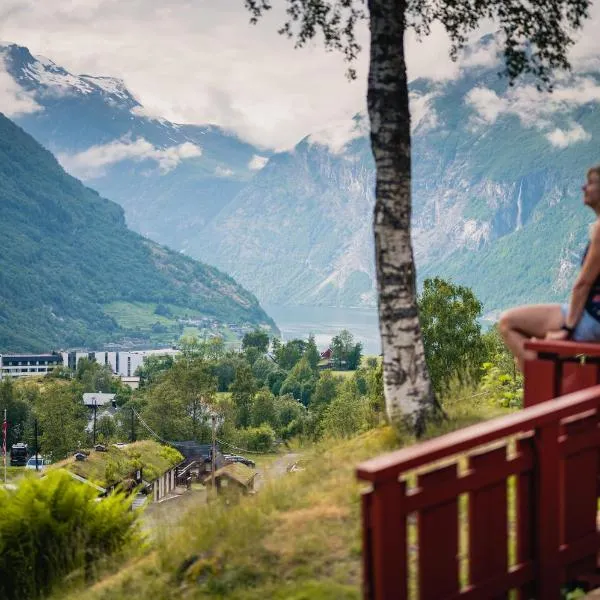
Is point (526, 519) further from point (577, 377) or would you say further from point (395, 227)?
point (395, 227)

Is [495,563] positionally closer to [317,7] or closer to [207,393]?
[317,7]

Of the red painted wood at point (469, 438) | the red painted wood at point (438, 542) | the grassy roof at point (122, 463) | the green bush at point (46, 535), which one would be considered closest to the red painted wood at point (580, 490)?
the red painted wood at point (469, 438)

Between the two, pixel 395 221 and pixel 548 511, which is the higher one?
pixel 395 221

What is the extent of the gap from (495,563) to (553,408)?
29.1 inches

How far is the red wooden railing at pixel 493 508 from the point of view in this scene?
3674mm

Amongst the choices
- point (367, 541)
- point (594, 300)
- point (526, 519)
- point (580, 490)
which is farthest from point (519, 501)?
point (594, 300)

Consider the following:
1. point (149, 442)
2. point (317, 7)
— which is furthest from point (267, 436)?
point (317, 7)

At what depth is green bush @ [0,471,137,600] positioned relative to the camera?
292 inches

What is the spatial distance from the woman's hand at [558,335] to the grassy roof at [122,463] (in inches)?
1451

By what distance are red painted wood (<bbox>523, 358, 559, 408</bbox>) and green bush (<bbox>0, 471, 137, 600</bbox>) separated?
3750 mm

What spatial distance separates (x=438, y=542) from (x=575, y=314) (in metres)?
2.07

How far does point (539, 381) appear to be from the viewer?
18.2 feet

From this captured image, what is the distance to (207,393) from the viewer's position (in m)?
88.5

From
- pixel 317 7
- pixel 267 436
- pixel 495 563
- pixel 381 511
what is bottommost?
pixel 267 436
